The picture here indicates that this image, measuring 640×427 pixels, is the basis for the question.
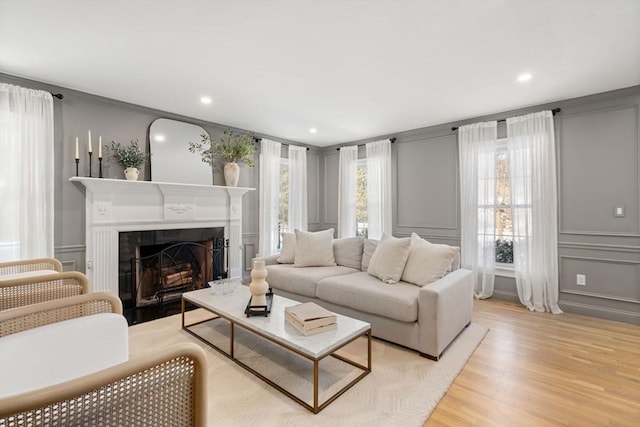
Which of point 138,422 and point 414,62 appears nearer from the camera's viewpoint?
point 138,422

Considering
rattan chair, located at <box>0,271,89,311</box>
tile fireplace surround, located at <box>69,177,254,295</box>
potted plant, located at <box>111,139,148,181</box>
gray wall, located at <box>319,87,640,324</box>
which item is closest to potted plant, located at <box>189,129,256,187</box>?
tile fireplace surround, located at <box>69,177,254,295</box>

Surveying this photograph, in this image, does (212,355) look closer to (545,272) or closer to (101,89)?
(101,89)

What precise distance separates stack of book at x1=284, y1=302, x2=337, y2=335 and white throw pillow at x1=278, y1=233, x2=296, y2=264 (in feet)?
5.77

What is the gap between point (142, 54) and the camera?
8.08 ft

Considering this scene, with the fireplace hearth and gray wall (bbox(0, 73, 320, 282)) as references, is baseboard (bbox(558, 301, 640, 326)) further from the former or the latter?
gray wall (bbox(0, 73, 320, 282))

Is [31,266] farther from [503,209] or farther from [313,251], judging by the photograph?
[503,209]

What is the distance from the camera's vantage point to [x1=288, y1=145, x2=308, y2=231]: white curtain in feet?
17.7

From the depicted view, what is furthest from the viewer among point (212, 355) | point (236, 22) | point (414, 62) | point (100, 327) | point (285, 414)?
point (414, 62)

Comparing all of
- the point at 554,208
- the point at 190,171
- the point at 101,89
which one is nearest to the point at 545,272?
the point at 554,208

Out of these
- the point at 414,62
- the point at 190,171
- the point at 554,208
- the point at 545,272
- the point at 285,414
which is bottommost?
the point at 285,414

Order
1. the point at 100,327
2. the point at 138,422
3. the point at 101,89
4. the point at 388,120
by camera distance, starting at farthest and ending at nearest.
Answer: the point at 388,120, the point at 101,89, the point at 100,327, the point at 138,422

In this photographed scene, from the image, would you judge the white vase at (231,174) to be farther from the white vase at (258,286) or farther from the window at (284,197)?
the white vase at (258,286)

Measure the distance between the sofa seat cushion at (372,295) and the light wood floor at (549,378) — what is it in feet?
1.99

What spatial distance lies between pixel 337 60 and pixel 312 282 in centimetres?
215
